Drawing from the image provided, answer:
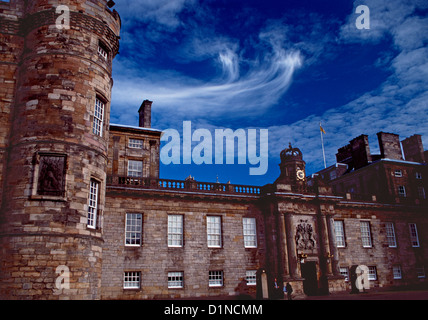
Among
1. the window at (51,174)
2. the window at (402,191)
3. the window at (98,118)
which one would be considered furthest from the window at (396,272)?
the window at (51,174)

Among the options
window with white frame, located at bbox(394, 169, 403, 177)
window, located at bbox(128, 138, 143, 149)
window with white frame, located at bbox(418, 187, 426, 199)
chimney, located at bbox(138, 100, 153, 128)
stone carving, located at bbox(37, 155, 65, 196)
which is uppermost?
chimney, located at bbox(138, 100, 153, 128)

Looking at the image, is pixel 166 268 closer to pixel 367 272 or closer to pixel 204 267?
pixel 204 267

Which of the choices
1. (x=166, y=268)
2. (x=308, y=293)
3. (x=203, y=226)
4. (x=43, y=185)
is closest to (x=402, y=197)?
(x=308, y=293)

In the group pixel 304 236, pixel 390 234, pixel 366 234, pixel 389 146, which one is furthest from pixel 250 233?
pixel 389 146

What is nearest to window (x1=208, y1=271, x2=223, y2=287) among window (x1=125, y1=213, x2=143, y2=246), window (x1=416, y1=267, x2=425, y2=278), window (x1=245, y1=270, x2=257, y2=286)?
window (x1=245, y1=270, x2=257, y2=286)

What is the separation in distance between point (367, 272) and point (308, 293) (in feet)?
20.5

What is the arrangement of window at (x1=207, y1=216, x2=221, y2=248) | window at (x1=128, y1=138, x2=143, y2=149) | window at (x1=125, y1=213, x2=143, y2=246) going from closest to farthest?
window at (x1=125, y1=213, x2=143, y2=246), window at (x1=207, y1=216, x2=221, y2=248), window at (x1=128, y1=138, x2=143, y2=149)

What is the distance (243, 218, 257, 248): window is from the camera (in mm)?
26641

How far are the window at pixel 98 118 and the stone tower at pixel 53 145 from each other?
53 mm

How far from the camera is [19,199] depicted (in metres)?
15.0

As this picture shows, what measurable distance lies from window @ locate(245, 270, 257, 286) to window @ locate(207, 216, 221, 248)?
9.89ft

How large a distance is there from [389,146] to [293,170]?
15.8m

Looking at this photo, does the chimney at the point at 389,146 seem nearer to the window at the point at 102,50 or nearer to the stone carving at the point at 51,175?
the window at the point at 102,50

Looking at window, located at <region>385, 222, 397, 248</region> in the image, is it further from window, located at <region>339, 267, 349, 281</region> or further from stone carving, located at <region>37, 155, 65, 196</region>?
stone carving, located at <region>37, 155, 65, 196</region>
